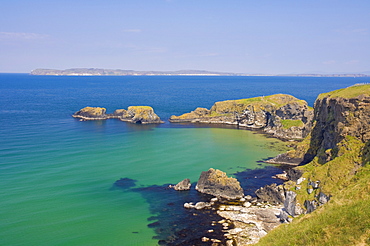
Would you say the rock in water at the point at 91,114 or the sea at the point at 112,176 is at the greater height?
the rock in water at the point at 91,114

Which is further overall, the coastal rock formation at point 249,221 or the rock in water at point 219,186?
the rock in water at point 219,186

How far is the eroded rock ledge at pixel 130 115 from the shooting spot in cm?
12131

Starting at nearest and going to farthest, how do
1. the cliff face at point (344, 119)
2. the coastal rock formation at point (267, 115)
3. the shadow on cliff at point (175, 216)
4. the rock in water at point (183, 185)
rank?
the shadow on cliff at point (175, 216) < the cliff face at point (344, 119) < the rock in water at point (183, 185) < the coastal rock formation at point (267, 115)

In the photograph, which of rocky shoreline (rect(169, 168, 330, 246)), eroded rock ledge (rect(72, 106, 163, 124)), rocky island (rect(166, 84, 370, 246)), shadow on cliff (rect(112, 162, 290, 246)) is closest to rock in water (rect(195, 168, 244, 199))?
rocky shoreline (rect(169, 168, 330, 246))

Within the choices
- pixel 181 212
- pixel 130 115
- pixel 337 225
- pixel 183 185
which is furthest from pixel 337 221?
pixel 130 115

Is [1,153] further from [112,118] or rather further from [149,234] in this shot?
[112,118]

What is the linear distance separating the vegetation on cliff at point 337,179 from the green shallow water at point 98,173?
1645 centimetres

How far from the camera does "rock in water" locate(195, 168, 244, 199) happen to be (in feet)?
167

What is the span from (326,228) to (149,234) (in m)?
22.1

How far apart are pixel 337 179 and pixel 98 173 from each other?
42.5 m

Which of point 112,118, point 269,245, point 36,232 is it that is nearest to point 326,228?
point 269,245

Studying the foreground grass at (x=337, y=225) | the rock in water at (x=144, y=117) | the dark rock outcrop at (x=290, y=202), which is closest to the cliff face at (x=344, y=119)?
the dark rock outcrop at (x=290, y=202)

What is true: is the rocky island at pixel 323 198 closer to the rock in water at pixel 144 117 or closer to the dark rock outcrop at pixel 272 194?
the dark rock outcrop at pixel 272 194

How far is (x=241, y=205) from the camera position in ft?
156
